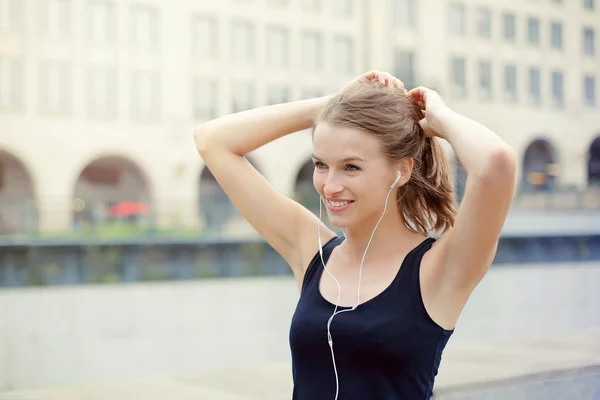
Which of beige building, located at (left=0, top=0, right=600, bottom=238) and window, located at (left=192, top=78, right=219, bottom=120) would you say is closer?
beige building, located at (left=0, top=0, right=600, bottom=238)

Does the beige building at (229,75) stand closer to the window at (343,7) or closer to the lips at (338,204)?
the window at (343,7)

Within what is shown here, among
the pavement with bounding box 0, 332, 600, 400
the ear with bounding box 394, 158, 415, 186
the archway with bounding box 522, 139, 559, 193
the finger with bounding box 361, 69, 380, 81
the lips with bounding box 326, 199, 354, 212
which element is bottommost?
the pavement with bounding box 0, 332, 600, 400

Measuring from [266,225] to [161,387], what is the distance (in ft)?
4.87

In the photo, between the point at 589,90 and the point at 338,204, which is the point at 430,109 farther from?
the point at 589,90

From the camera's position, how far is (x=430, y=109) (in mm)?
2066

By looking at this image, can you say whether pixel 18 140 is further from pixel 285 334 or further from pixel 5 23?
pixel 285 334

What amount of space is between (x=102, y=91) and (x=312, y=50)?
9.77 metres

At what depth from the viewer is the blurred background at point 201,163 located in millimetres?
19688

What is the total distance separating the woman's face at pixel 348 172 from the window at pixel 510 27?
43401mm

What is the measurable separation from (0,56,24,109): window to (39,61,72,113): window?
2.58 ft

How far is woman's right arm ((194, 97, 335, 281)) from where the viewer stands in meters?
2.33

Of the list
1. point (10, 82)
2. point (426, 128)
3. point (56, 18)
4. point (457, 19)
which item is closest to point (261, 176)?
point (426, 128)

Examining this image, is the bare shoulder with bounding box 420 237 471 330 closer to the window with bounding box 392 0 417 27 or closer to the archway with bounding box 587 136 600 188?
the window with bounding box 392 0 417 27

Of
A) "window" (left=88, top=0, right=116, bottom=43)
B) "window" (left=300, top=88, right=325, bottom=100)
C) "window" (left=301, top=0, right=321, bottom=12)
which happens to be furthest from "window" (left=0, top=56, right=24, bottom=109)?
"window" (left=301, top=0, right=321, bottom=12)
